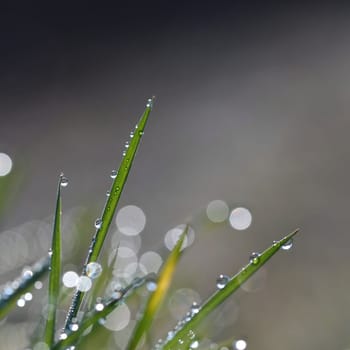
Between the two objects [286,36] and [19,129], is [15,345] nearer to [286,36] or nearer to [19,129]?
[19,129]

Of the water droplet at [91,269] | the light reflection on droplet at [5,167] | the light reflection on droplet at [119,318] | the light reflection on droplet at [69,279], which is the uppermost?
the light reflection on droplet at [5,167]

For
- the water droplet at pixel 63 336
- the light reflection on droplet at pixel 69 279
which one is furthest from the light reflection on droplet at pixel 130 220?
the water droplet at pixel 63 336

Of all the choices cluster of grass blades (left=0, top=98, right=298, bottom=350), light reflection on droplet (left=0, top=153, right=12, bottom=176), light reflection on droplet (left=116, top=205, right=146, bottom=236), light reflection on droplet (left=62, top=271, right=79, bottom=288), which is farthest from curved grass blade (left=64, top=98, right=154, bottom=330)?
light reflection on droplet (left=116, top=205, right=146, bottom=236)

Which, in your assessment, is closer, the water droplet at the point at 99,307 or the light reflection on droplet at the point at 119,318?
the water droplet at the point at 99,307

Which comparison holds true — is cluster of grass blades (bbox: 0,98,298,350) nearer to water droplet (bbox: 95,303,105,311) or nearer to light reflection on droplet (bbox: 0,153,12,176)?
water droplet (bbox: 95,303,105,311)

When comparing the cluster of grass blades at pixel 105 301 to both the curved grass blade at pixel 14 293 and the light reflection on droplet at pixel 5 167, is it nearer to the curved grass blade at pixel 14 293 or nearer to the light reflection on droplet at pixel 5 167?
the curved grass blade at pixel 14 293
